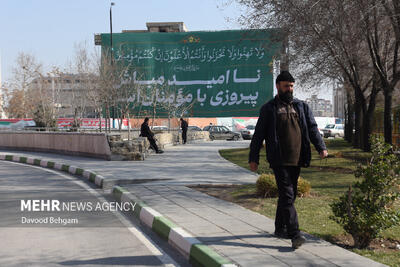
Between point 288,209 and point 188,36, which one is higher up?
point 188,36

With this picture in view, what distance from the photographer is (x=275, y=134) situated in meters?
5.49

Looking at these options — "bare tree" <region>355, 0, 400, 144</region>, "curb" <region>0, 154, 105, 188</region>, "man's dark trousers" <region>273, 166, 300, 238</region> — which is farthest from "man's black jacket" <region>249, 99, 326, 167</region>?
"bare tree" <region>355, 0, 400, 144</region>

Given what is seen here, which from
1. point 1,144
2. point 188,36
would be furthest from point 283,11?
point 188,36

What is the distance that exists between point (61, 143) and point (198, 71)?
18.2 m

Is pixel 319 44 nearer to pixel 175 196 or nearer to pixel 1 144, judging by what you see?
pixel 175 196

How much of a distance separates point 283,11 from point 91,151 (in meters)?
9.33

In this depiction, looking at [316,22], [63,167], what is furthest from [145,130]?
[316,22]

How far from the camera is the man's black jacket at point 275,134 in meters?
5.50

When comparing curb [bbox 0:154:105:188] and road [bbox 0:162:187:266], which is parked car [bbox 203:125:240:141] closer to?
curb [bbox 0:154:105:188]

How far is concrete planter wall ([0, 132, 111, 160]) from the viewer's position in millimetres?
19219

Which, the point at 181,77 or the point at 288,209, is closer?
the point at 288,209

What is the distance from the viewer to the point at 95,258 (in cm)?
544

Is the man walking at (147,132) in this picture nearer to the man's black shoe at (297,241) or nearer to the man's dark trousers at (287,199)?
the man's dark trousers at (287,199)

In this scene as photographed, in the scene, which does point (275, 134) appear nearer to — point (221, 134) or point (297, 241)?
point (297, 241)
